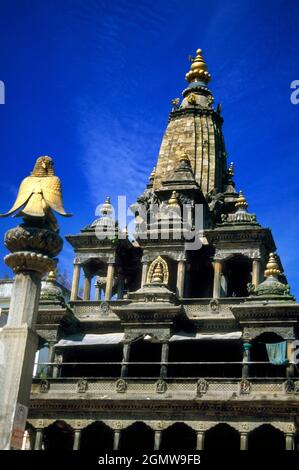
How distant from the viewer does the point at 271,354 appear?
36438mm

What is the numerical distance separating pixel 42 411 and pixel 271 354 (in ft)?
36.9

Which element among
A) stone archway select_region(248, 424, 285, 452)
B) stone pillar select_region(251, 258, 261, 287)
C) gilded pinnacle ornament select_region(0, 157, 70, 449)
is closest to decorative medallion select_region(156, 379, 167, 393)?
stone archway select_region(248, 424, 285, 452)

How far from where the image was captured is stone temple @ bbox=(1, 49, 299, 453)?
35719mm

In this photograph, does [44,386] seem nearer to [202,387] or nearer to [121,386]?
[121,386]

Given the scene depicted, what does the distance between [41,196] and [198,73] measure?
36.5 meters

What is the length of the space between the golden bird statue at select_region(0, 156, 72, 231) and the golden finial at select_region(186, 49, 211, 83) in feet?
116

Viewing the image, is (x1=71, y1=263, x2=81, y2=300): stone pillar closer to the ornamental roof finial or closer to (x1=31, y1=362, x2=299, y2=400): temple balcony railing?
(x1=31, y1=362, x2=299, y2=400): temple balcony railing

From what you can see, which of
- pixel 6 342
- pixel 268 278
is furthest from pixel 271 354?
pixel 6 342

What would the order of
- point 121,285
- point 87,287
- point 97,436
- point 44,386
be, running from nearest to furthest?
point 44,386, point 97,436, point 87,287, point 121,285

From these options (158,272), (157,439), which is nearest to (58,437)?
(157,439)

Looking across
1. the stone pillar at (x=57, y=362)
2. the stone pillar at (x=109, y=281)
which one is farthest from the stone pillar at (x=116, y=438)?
the stone pillar at (x=109, y=281)

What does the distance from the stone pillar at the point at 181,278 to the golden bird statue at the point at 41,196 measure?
22.3 meters

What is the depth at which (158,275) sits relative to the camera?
40.6m

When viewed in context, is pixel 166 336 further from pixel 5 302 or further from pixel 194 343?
pixel 5 302
